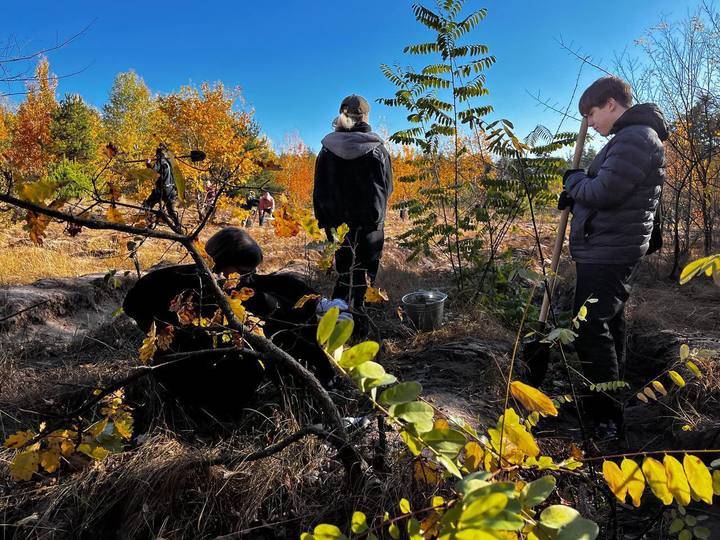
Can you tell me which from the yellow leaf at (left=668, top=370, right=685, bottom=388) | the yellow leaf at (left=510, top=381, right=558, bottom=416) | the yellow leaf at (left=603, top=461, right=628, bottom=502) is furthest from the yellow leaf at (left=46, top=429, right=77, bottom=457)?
the yellow leaf at (left=668, top=370, right=685, bottom=388)

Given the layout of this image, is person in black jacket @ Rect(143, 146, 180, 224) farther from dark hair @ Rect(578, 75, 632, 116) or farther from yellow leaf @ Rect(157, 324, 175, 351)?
dark hair @ Rect(578, 75, 632, 116)

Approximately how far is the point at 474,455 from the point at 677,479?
1.20 ft

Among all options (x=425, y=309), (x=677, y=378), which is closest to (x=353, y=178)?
(x=425, y=309)

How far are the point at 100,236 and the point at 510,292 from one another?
35.2 feet

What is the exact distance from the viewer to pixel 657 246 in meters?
2.39

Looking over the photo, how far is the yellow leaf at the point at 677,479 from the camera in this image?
0.71 meters

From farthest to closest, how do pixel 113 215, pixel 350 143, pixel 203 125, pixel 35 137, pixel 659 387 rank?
pixel 35 137 < pixel 203 125 < pixel 350 143 < pixel 659 387 < pixel 113 215

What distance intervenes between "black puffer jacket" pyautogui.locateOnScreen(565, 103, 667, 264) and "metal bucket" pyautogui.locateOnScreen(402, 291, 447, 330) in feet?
4.83

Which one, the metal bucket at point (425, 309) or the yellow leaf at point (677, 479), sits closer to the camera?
the yellow leaf at point (677, 479)

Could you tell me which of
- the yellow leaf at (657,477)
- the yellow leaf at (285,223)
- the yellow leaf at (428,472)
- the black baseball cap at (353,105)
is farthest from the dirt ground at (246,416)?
the black baseball cap at (353,105)

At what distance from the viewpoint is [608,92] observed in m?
2.20

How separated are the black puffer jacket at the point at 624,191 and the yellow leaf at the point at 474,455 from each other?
170cm

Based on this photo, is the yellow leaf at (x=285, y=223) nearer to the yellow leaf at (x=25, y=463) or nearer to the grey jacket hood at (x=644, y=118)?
the yellow leaf at (x=25, y=463)

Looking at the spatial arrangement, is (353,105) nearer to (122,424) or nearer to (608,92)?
(608,92)
